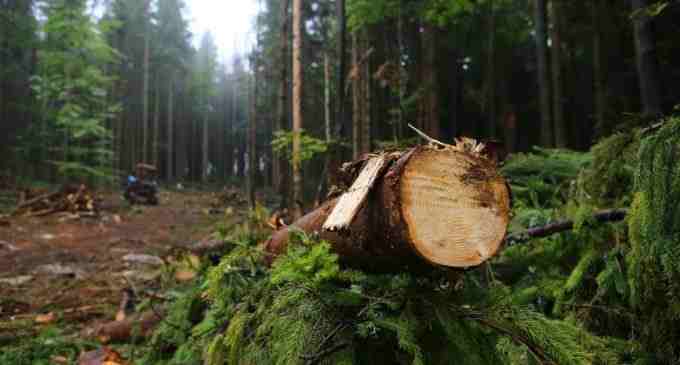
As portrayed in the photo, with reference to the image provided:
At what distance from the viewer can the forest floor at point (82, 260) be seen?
5152mm

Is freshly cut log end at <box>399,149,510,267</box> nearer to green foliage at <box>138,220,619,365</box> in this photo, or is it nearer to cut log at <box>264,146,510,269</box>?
cut log at <box>264,146,510,269</box>

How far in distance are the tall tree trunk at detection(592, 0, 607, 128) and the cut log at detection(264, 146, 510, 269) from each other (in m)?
11.0

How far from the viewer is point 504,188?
1.65 m

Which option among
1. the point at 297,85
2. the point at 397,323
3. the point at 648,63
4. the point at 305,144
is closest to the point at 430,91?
the point at 297,85

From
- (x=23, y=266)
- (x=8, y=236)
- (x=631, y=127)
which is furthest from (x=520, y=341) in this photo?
(x=8, y=236)

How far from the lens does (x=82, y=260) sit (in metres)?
7.77

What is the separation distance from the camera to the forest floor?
203 inches

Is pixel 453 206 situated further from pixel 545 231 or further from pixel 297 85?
pixel 297 85

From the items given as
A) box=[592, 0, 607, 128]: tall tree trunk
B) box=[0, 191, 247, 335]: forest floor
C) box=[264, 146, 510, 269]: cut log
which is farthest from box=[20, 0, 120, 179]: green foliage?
box=[264, 146, 510, 269]: cut log

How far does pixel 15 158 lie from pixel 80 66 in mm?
7368

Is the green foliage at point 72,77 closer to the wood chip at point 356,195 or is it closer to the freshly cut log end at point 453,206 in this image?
the wood chip at point 356,195

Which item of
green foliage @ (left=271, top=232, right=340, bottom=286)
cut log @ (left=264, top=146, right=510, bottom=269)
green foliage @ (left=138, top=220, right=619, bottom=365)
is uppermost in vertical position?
cut log @ (left=264, top=146, right=510, bottom=269)

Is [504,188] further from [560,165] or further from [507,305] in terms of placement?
[560,165]

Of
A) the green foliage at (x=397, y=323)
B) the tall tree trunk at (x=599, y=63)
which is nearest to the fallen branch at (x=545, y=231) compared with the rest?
the green foliage at (x=397, y=323)
